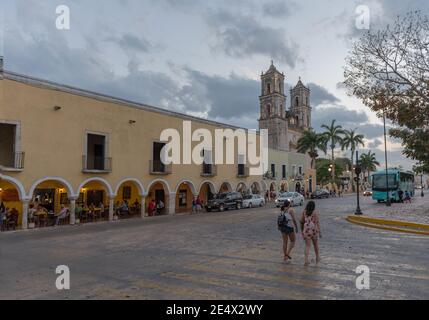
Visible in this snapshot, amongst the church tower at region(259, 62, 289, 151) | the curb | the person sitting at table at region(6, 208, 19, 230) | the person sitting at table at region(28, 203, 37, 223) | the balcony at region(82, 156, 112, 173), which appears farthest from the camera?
the church tower at region(259, 62, 289, 151)

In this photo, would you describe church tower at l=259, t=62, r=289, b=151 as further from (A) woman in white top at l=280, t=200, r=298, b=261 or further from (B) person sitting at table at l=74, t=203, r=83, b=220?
(A) woman in white top at l=280, t=200, r=298, b=261

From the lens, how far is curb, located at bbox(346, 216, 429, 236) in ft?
48.9

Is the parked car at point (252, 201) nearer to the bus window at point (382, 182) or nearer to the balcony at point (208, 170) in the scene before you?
the balcony at point (208, 170)

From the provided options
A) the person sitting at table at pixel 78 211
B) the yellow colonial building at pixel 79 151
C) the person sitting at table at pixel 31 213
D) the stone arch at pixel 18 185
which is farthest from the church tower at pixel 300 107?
the stone arch at pixel 18 185

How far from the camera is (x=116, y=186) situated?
23.8 metres

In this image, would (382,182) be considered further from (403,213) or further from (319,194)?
(319,194)

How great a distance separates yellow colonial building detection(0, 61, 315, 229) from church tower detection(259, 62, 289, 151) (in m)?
44.6

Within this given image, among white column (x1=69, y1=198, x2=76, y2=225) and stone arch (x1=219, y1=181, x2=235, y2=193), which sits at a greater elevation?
stone arch (x1=219, y1=181, x2=235, y2=193)

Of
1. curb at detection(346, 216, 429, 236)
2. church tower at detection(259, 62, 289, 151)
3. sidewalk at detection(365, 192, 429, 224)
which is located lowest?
curb at detection(346, 216, 429, 236)

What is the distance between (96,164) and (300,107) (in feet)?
240

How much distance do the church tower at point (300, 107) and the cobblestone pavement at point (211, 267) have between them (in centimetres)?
7638

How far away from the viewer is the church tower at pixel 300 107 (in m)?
88.4

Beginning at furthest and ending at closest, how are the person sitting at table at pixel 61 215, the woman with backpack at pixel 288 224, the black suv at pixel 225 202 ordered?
the black suv at pixel 225 202 → the person sitting at table at pixel 61 215 → the woman with backpack at pixel 288 224

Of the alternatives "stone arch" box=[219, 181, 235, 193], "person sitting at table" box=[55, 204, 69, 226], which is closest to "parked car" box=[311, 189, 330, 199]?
"stone arch" box=[219, 181, 235, 193]
